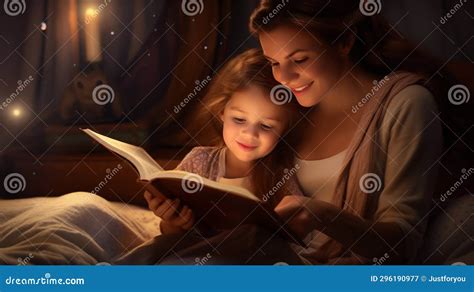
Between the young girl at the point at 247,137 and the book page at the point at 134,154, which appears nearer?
the book page at the point at 134,154

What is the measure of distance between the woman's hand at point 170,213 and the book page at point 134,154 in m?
0.16

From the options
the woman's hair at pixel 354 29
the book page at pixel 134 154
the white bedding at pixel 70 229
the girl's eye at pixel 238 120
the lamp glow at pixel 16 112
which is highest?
the woman's hair at pixel 354 29

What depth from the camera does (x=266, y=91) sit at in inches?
173

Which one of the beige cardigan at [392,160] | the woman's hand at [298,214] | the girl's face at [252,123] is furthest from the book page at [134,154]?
the beige cardigan at [392,160]

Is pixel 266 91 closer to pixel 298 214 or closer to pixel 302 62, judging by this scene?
pixel 302 62

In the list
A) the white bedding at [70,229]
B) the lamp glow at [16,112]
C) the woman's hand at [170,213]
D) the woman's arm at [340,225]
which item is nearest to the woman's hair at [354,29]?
the woman's arm at [340,225]

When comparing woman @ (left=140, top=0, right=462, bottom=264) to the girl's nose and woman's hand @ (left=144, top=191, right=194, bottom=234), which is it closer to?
the girl's nose

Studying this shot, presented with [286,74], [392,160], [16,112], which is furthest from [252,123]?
[16,112]

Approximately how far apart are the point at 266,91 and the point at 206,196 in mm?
627

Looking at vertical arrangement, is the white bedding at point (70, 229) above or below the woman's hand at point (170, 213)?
below

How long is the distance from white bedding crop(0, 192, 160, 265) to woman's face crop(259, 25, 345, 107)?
1.00 metres
